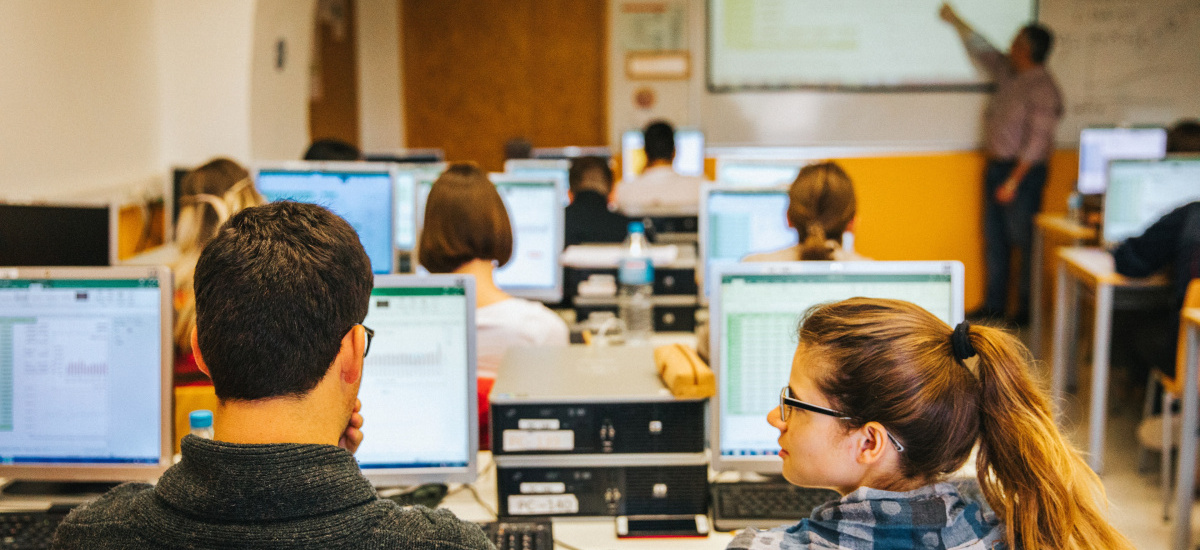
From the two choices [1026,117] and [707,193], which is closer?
[707,193]

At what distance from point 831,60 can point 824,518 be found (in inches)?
247

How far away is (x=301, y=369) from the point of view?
1023 mm

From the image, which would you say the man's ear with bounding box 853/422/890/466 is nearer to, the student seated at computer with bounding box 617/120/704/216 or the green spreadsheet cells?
the green spreadsheet cells

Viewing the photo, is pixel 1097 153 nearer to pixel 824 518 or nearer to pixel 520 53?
pixel 520 53

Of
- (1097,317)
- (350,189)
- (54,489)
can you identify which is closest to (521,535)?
(54,489)

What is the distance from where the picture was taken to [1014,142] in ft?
21.6

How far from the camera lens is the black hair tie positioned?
1.29 m

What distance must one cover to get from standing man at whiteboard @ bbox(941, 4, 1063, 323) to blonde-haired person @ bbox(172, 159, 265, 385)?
195 inches

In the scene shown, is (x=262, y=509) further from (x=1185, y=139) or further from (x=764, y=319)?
(x=1185, y=139)

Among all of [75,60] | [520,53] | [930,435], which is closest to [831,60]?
[520,53]

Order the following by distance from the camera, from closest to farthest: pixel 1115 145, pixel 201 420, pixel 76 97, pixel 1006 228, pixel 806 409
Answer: pixel 806 409
pixel 201 420
pixel 76 97
pixel 1115 145
pixel 1006 228

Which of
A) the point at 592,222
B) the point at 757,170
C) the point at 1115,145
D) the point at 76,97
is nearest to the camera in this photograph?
the point at 76,97

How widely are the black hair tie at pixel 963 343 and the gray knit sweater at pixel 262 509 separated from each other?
2.23ft

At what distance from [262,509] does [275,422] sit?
4.0 inches
